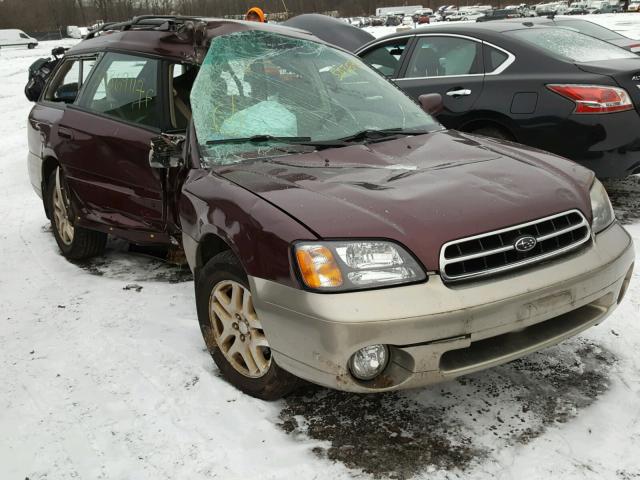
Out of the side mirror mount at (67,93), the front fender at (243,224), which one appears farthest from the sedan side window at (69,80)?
the front fender at (243,224)

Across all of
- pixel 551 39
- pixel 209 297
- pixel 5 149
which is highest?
pixel 551 39

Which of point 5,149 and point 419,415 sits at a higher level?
point 419,415

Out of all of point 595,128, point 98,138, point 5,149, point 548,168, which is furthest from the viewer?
point 5,149

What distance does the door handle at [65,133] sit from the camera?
4.68m

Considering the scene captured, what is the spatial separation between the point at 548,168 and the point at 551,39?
3.35 metres

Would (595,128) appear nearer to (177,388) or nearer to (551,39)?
(551,39)

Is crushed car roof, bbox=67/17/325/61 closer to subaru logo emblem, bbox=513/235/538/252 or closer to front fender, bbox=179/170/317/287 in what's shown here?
front fender, bbox=179/170/317/287

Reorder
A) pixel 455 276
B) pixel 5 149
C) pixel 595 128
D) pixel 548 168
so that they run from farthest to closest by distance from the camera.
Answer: pixel 5 149
pixel 595 128
pixel 548 168
pixel 455 276

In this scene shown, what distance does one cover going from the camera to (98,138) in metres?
4.38

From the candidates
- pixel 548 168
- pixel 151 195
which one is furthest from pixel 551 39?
pixel 151 195

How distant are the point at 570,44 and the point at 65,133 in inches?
171

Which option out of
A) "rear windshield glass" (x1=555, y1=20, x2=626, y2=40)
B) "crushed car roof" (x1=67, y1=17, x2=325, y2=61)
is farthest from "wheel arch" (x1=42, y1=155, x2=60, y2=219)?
"rear windshield glass" (x1=555, y1=20, x2=626, y2=40)

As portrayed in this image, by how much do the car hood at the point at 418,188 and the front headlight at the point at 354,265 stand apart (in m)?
0.04

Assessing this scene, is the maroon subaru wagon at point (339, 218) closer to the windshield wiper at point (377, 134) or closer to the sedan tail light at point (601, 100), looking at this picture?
the windshield wiper at point (377, 134)
